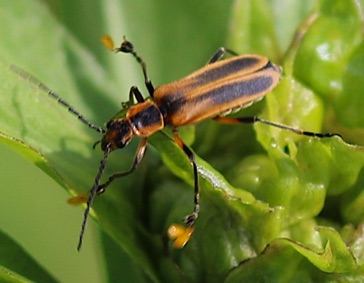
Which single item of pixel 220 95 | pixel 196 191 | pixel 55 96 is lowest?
pixel 220 95

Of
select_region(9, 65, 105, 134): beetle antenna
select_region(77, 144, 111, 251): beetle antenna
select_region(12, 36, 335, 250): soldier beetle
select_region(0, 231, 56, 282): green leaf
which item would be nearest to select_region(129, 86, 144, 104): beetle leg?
select_region(12, 36, 335, 250): soldier beetle

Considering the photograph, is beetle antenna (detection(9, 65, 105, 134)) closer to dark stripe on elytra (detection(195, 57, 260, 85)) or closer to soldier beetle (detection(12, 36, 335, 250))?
soldier beetle (detection(12, 36, 335, 250))

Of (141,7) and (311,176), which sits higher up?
(141,7)

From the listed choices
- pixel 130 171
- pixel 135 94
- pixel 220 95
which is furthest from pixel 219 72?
pixel 130 171

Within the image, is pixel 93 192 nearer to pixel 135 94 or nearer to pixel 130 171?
pixel 130 171

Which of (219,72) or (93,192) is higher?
(93,192)

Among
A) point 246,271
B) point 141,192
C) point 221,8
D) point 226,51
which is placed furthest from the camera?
point 221,8

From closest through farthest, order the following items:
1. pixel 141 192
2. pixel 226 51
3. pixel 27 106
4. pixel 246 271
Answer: pixel 246 271 → pixel 27 106 → pixel 141 192 → pixel 226 51

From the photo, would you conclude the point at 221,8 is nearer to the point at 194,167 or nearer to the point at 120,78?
the point at 120,78

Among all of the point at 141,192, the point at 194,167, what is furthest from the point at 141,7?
the point at 194,167
